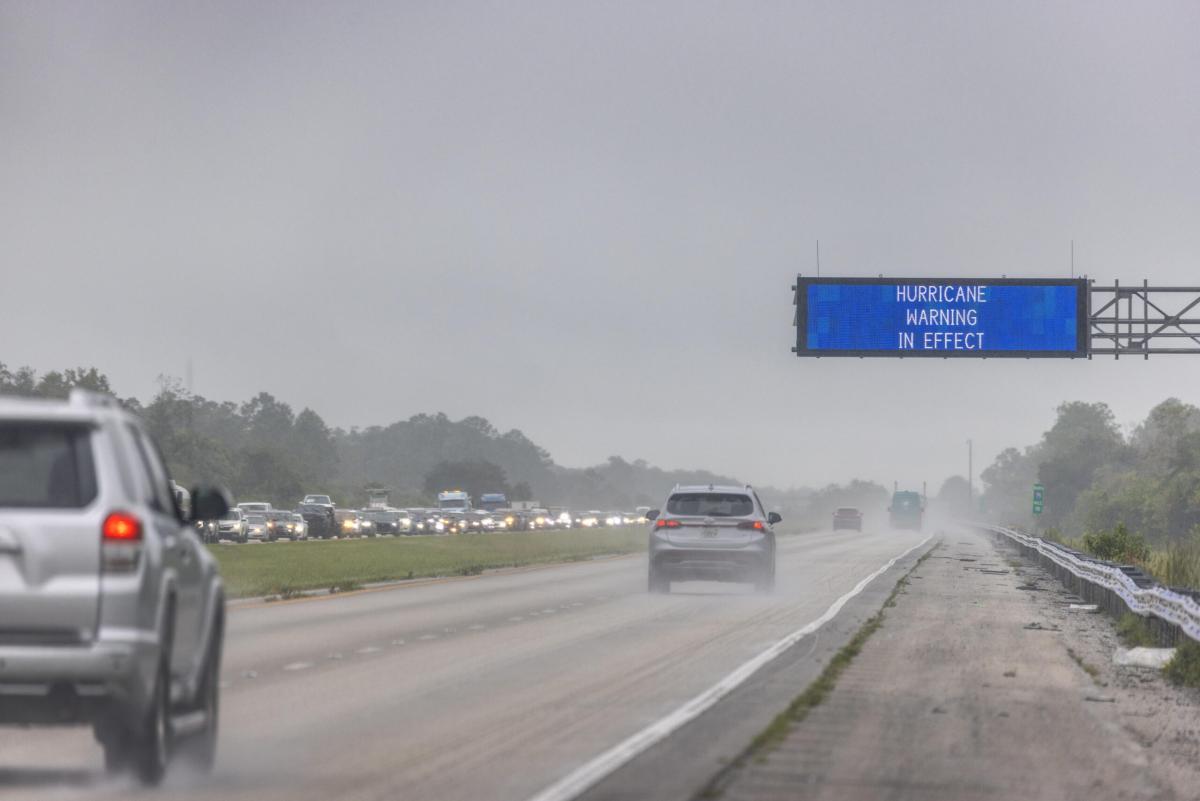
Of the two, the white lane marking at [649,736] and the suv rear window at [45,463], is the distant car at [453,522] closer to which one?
the white lane marking at [649,736]

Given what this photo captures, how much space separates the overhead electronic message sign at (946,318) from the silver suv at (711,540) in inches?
511

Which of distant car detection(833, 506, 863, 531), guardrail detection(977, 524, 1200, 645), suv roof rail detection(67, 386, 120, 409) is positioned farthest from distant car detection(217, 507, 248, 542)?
suv roof rail detection(67, 386, 120, 409)

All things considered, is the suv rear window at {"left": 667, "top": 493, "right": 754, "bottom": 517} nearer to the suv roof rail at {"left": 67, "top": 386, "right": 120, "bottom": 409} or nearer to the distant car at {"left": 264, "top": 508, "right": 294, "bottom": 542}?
the suv roof rail at {"left": 67, "top": 386, "right": 120, "bottom": 409}

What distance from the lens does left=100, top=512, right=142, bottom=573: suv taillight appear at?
336 inches

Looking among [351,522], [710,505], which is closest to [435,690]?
[710,505]

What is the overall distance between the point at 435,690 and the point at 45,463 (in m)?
6.70

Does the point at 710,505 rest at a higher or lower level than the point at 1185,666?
higher

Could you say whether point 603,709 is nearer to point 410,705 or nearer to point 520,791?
point 410,705

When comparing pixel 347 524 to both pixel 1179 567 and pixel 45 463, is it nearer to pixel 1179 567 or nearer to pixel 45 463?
pixel 1179 567

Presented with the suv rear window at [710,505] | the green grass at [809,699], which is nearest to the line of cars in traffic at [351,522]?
the suv rear window at [710,505]

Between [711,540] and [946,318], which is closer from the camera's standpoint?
[711,540]

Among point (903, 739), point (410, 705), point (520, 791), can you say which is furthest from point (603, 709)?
point (520, 791)

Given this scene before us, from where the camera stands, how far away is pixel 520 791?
31.7ft

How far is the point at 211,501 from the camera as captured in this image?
10.0m
